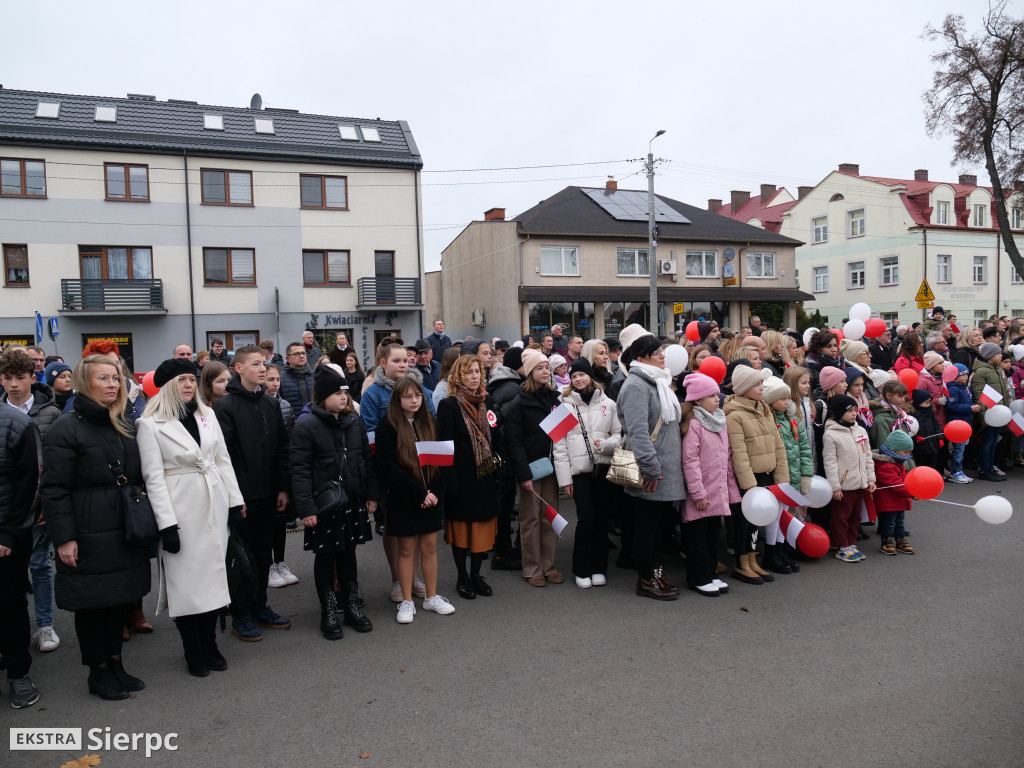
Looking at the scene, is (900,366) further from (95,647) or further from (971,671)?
(95,647)

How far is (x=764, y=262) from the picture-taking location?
113 feet

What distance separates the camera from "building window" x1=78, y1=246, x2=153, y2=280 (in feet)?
80.7

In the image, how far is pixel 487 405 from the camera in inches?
237

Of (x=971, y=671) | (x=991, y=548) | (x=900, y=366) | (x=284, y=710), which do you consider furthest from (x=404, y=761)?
(x=900, y=366)

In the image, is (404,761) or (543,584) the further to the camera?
(543,584)

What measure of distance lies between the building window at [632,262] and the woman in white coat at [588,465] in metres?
26.4

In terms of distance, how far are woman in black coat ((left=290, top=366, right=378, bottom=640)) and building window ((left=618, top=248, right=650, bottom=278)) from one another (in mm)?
27760

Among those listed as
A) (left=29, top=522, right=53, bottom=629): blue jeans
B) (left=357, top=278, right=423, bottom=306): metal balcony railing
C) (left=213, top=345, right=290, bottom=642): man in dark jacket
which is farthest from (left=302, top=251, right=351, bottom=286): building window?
(left=29, top=522, right=53, bottom=629): blue jeans

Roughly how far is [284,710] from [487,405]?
9.52 ft

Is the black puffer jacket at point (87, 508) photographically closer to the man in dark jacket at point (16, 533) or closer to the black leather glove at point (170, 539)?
the black leather glove at point (170, 539)

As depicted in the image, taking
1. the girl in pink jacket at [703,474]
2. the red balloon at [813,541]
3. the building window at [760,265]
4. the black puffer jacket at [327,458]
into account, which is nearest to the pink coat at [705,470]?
the girl in pink jacket at [703,474]

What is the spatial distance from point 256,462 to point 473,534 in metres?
1.79

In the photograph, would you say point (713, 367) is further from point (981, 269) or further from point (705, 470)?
point (981, 269)

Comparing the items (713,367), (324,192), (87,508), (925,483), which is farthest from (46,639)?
(324,192)
